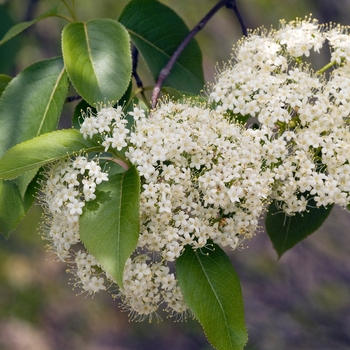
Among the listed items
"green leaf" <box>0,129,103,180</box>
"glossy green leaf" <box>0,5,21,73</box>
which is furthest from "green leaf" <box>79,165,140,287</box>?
"glossy green leaf" <box>0,5,21,73</box>

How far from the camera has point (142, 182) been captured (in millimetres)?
1805

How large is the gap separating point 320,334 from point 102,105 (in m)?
4.31

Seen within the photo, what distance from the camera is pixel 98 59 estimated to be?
7.31ft

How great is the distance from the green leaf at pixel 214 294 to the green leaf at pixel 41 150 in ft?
1.71

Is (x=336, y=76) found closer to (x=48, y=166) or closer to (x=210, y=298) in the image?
(x=210, y=298)

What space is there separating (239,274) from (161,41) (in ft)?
13.1

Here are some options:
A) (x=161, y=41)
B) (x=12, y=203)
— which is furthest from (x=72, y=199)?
(x=161, y=41)

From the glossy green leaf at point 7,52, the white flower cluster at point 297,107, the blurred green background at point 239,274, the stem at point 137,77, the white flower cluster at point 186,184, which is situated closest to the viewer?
the white flower cluster at point 186,184

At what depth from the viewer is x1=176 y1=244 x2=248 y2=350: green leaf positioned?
1848 mm

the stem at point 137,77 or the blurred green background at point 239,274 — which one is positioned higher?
the stem at point 137,77

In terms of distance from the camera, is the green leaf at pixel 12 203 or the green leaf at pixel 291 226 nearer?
the green leaf at pixel 12 203

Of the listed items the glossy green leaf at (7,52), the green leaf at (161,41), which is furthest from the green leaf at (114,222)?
the glossy green leaf at (7,52)

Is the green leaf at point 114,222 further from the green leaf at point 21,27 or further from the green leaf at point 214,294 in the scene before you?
the green leaf at point 21,27

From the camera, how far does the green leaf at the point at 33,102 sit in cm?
218
